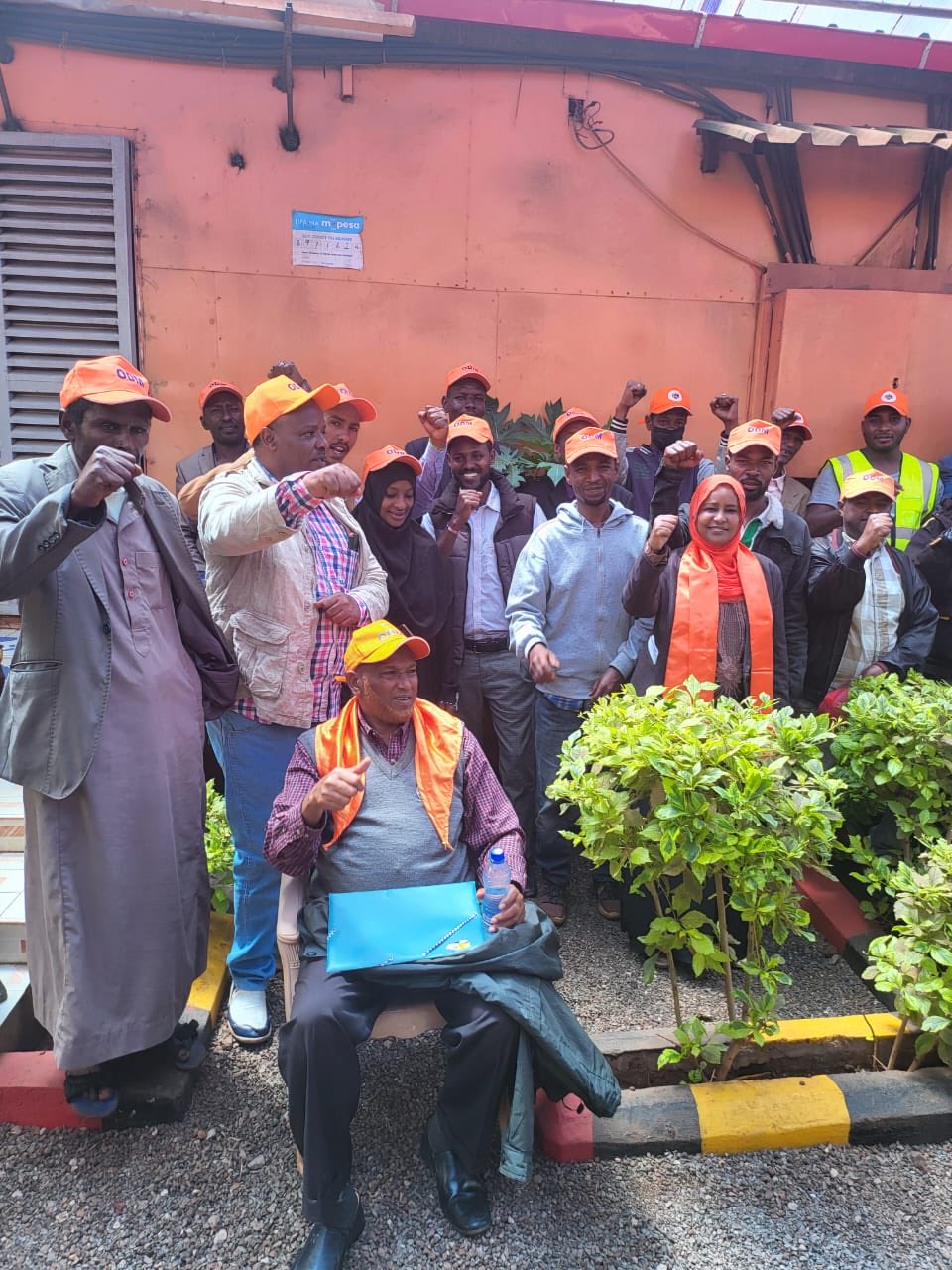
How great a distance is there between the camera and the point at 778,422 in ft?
15.9

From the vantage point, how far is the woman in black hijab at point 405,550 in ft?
12.5

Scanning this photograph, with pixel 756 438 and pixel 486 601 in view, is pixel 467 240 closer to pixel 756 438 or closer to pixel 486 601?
pixel 756 438

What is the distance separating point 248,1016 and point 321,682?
1215 millimetres

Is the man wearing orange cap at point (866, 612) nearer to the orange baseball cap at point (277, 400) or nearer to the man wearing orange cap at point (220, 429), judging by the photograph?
the orange baseball cap at point (277, 400)

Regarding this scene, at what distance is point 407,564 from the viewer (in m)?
3.82

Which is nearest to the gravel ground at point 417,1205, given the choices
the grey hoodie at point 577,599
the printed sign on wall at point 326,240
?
the grey hoodie at point 577,599

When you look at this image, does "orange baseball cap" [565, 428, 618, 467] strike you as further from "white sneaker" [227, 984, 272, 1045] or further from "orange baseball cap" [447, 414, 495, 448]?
"white sneaker" [227, 984, 272, 1045]

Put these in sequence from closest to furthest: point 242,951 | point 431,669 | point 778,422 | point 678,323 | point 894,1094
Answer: point 894,1094 → point 242,951 → point 431,669 → point 778,422 → point 678,323

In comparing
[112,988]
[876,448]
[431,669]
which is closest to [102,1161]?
[112,988]

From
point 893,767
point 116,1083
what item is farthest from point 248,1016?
point 893,767

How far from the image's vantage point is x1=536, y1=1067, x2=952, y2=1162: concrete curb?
2422mm

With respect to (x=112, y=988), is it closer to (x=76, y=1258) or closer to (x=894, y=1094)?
(x=76, y=1258)

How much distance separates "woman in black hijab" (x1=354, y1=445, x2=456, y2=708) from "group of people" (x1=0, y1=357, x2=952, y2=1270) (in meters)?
0.01

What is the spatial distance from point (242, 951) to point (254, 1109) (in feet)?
1.76
